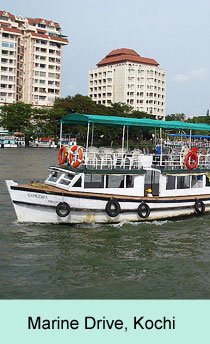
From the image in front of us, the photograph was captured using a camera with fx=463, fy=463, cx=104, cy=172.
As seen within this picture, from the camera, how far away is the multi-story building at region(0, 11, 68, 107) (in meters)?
90.8

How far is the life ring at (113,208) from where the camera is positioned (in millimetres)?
14492

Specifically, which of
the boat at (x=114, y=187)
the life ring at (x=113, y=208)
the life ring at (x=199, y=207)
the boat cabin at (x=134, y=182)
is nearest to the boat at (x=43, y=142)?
the boat at (x=114, y=187)

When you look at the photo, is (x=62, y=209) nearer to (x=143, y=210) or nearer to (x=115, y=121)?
(x=143, y=210)

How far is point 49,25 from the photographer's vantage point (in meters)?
97.9

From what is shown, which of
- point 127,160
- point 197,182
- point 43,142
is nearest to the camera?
point 127,160

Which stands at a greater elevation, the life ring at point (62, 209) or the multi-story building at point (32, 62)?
the multi-story building at point (32, 62)

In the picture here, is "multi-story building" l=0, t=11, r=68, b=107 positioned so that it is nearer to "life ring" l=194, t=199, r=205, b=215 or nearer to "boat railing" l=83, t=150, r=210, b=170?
"boat railing" l=83, t=150, r=210, b=170

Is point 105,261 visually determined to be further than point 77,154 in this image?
No

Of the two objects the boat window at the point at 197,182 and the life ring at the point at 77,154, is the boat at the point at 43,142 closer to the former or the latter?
the boat window at the point at 197,182

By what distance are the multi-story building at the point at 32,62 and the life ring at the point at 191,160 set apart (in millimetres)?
77521

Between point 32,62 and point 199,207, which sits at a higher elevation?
point 32,62

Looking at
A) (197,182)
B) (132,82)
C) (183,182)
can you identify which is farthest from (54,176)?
(132,82)

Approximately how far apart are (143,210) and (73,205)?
2.45m

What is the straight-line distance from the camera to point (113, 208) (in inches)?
575
